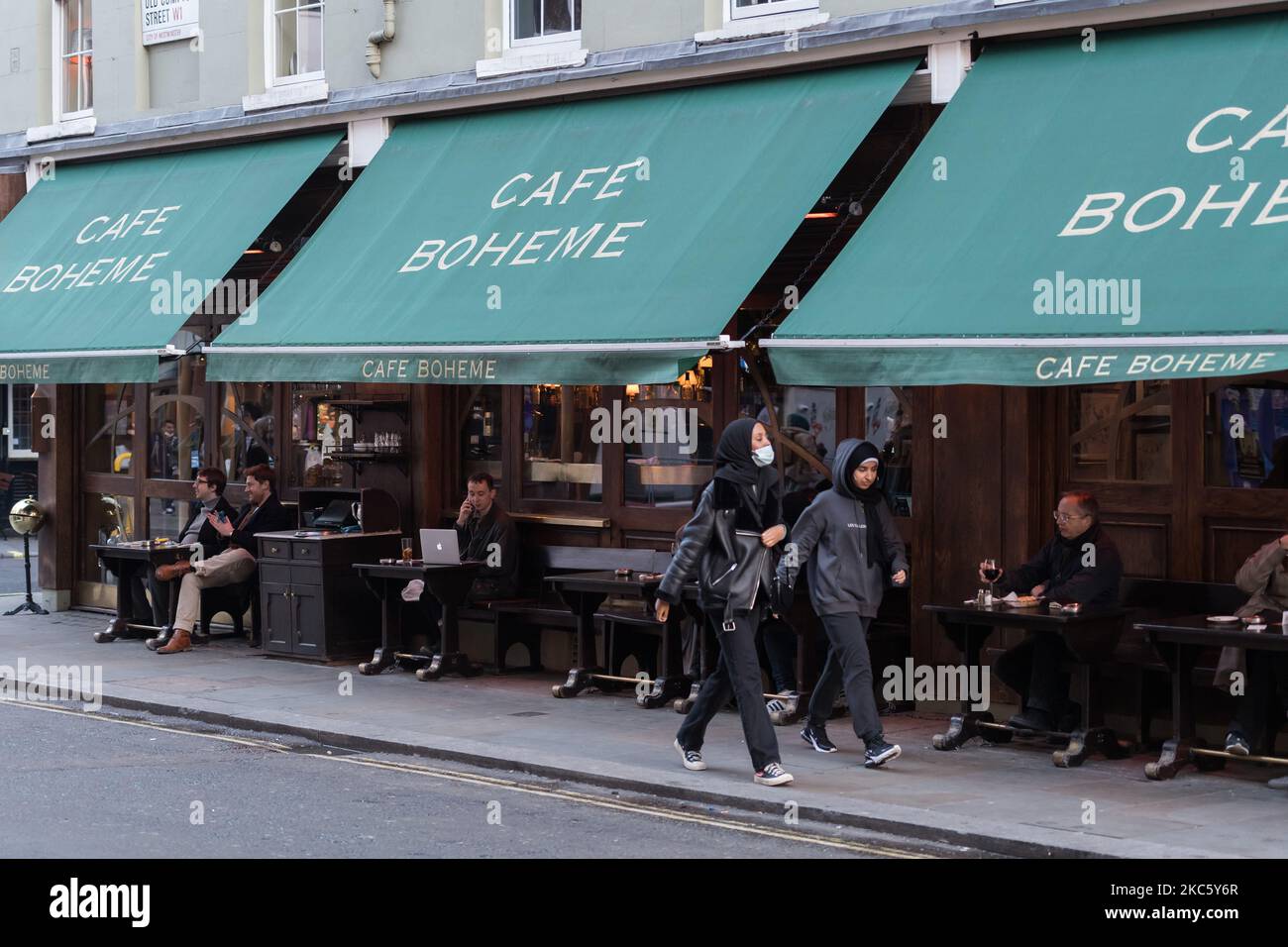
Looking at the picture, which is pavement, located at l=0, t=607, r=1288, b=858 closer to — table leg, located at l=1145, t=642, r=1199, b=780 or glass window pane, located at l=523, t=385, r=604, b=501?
table leg, located at l=1145, t=642, r=1199, b=780

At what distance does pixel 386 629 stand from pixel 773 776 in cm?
562

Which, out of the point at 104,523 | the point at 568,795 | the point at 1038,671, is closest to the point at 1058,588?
the point at 1038,671

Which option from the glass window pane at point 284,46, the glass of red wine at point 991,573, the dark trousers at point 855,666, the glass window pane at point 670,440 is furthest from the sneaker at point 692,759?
the glass window pane at point 284,46

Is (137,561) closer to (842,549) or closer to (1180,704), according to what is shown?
(842,549)

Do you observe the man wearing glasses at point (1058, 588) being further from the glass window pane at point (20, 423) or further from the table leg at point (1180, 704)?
the glass window pane at point (20, 423)

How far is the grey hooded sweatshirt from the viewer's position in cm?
1046

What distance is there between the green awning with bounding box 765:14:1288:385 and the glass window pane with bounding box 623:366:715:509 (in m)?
2.77

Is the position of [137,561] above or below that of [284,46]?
below

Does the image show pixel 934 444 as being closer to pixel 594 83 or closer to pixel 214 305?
pixel 594 83

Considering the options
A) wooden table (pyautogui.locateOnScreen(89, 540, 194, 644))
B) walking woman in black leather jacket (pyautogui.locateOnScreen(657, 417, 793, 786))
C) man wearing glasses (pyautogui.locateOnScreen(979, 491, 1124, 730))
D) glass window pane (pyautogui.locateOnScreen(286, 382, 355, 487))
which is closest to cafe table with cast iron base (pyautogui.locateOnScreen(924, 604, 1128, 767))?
man wearing glasses (pyautogui.locateOnScreen(979, 491, 1124, 730))

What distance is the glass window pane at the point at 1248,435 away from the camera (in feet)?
34.9

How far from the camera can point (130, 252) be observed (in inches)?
648

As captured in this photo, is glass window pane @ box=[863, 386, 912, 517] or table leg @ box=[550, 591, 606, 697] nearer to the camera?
glass window pane @ box=[863, 386, 912, 517]

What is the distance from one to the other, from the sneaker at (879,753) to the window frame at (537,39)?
6474mm
